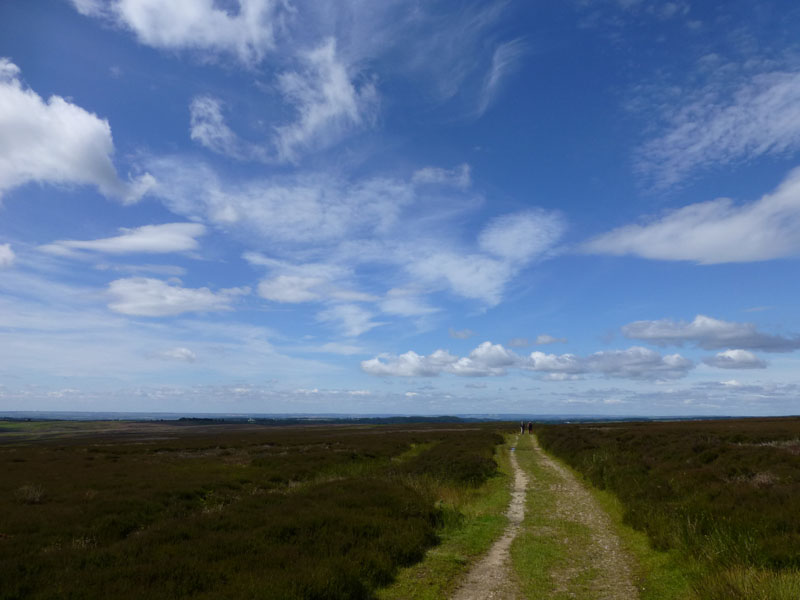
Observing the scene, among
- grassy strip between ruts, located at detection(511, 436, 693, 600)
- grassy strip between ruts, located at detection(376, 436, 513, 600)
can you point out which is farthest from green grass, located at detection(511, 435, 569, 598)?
grassy strip between ruts, located at detection(376, 436, 513, 600)

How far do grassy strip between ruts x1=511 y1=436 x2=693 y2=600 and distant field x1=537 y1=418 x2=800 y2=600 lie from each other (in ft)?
1.33

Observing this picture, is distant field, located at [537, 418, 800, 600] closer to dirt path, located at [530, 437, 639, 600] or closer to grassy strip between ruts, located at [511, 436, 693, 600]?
grassy strip between ruts, located at [511, 436, 693, 600]

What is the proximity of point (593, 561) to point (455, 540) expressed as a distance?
391 cm

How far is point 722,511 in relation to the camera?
13.4 meters

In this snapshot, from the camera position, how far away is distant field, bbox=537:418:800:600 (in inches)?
341

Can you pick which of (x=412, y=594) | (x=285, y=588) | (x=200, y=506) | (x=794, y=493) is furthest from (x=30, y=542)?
(x=794, y=493)

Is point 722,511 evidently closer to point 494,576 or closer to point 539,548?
point 539,548

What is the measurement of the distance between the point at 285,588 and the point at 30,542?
1142 cm

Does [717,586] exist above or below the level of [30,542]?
above

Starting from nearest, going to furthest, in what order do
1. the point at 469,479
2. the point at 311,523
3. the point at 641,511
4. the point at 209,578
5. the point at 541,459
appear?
1. the point at 209,578
2. the point at 311,523
3. the point at 641,511
4. the point at 469,479
5. the point at 541,459

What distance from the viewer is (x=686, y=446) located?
98.9 feet

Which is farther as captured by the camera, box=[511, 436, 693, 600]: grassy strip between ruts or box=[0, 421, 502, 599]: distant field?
box=[511, 436, 693, 600]: grassy strip between ruts

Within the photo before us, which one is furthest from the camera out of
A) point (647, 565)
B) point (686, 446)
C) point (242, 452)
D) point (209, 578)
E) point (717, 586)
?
point (242, 452)

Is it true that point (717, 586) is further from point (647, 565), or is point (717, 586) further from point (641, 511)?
point (641, 511)
